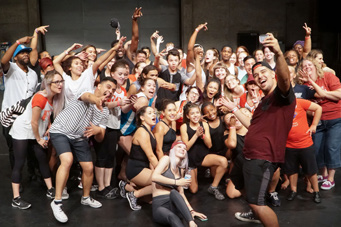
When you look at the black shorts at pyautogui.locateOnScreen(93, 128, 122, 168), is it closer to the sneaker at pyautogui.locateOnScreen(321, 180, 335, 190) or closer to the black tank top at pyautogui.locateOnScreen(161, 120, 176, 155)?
the black tank top at pyautogui.locateOnScreen(161, 120, 176, 155)

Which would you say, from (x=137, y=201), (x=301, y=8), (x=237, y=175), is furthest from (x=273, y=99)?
(x=301, y=8)

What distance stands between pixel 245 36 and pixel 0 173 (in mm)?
8033

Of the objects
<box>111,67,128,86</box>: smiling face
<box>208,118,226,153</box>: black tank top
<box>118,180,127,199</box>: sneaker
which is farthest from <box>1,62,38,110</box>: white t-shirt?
<box>208,118,226,153</box>: black tank top

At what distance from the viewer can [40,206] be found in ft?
13.7

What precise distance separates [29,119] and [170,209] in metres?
1.85

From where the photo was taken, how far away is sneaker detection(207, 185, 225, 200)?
14.1ft

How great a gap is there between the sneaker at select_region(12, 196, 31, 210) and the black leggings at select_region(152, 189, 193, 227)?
1512mm

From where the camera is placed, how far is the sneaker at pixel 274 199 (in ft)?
13.3

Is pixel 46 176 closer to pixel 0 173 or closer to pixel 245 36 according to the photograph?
pixel 0 173

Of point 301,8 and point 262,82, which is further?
point 301,8

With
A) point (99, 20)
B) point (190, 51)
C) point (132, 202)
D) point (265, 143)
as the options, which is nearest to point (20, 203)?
point (132, 202)

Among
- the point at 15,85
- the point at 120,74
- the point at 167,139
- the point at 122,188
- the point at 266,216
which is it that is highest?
the point at 120,74

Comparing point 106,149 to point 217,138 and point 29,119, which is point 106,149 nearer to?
point 29,119

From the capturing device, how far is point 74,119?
3854mm
